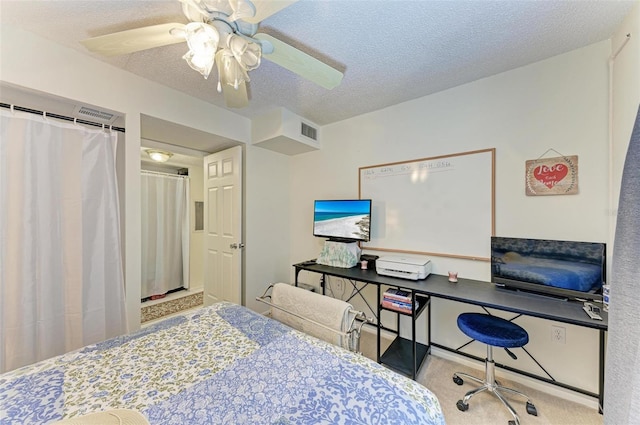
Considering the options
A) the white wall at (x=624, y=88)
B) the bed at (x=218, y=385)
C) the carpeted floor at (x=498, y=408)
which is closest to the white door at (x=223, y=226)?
the bed at (x=218, y=385)

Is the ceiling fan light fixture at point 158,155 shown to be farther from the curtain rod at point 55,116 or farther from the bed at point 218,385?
the bed at point 218,385

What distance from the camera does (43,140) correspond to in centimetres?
168

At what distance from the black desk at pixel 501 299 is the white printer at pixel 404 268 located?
0.04 meters

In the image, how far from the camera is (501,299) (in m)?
1.59

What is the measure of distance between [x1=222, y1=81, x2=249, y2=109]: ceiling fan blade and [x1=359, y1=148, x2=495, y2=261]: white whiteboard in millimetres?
1457

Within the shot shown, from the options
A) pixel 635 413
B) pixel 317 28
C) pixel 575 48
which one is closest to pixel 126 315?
pixel 317 28

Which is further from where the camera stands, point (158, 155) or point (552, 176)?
point (158, 155)

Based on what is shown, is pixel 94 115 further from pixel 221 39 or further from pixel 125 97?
pixel 221 39

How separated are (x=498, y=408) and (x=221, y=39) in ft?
9.03

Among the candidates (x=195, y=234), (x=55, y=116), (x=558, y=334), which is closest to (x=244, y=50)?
(x=55, y=116)

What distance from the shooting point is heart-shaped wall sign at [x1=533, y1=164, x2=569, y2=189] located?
170 centimetres

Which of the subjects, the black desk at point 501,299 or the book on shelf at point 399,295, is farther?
the book on shelf at point 399,295

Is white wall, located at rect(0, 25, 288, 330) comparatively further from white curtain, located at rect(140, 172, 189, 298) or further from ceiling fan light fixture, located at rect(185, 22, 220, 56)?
white curtain, located at rect(140, 172, 189, 298)

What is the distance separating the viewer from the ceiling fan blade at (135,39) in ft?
3.64
